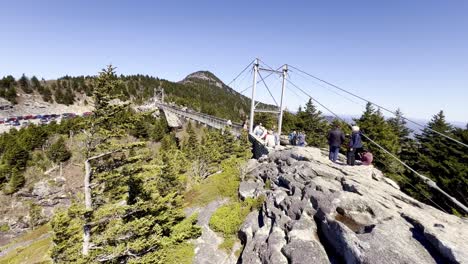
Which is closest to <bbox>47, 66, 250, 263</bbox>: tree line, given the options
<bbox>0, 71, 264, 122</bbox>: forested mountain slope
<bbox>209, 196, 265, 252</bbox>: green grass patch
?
<bbox>209, 196, 265, 252</bbox>: green grass patch

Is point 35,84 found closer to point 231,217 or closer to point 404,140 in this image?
point 231,217

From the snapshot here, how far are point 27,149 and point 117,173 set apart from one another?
65.2m

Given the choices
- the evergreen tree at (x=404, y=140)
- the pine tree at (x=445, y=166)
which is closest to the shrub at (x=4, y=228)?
the pine tree at (x=445, y=166)

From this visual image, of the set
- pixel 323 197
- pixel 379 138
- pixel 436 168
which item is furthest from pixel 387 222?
pixel 379 138

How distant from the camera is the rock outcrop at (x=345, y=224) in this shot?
594 cm

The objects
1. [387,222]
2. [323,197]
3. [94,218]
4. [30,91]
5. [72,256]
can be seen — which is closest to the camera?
[387,222]

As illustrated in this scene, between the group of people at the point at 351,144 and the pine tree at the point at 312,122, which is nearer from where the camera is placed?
the group of people at the point at 351,144

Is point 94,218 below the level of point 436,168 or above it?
above

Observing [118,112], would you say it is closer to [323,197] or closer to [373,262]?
[323,197]

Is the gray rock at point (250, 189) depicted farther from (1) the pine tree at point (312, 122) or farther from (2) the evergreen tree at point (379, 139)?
(1) the pine tree at point (312, 122)

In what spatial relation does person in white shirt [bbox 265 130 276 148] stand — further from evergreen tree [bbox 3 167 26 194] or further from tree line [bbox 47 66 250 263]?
evergreen tree [bbox 3 167 26 194]

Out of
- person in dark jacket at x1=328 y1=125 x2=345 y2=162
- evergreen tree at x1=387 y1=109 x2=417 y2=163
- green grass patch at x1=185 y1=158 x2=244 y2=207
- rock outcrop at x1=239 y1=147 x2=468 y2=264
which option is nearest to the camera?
rock outcrop at x1=239 y1=147 x2=468 y2=264

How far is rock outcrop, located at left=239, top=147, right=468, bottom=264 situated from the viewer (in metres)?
5.94

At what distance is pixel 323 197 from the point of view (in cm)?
902
